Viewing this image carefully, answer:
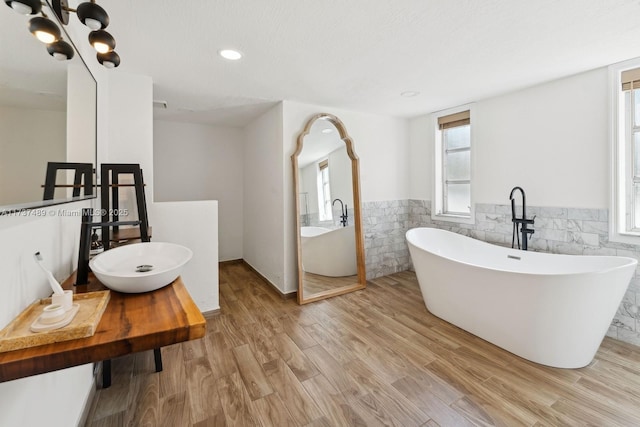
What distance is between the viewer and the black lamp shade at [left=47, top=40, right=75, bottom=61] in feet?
3.68

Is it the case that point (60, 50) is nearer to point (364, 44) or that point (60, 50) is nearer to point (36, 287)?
point (36, 287)

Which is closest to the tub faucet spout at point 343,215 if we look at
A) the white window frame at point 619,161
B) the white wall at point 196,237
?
the white wall at point 196,237

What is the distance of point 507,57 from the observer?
2.23 m

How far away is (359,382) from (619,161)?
278cm

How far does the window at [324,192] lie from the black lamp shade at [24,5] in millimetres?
2761

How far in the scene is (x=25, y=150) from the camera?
3.02ft

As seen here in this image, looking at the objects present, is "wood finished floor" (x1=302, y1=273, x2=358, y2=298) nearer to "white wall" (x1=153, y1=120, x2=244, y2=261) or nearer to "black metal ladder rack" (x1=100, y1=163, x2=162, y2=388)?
"black metal ladder rack" (x1=100, y1=163, x2=162, y2=388)

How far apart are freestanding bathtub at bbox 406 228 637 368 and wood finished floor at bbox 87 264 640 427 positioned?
0.13 metres

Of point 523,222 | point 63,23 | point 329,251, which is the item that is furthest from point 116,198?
point 523,222

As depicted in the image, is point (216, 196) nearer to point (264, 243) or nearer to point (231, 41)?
point (264, 243)

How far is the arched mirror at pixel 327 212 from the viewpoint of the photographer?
10.9ft

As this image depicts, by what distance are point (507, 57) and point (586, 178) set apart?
1357mm

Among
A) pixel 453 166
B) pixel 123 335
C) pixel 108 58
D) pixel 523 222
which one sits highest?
pixel 108 58

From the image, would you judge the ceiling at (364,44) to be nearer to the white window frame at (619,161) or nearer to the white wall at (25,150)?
the white window frame at (619,161)
